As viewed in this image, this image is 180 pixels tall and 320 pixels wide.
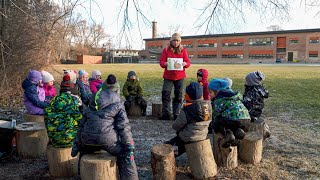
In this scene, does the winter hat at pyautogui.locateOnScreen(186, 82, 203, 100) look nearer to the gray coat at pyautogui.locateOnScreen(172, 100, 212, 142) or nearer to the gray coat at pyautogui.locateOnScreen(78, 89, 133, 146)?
the gray coat at pyautogui.locateOnScreen(172, 100, 212, 142)

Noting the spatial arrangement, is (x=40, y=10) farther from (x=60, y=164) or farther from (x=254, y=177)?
(x=254, y=177)

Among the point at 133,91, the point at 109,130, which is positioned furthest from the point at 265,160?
the point at 133,91

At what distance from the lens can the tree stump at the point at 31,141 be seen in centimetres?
494

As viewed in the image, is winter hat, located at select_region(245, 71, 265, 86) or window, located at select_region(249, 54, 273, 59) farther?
window, located at select_region(249, 54, 273, 59)

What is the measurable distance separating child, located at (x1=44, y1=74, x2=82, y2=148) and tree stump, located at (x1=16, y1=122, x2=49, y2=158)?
578 millimetres

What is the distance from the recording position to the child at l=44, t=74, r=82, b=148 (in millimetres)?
4391

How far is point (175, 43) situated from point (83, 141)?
4.29 m

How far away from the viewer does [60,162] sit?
14.1ft

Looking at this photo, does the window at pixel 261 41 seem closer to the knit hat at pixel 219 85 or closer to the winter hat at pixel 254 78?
the winter hat at pixel 254 78

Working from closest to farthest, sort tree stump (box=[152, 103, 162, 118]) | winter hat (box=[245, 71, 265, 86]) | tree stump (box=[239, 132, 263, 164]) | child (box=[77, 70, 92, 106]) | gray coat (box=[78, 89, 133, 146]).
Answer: gray coat (box=[78, 89, 133, 146]) < tree stump (box=[239, 132, 263, 164]) < winter hat (box=[245, 71, 265, 86]) < child (box=[77, 70, 92, 106]) < tree stump (box=[152, 103, 162, 118])

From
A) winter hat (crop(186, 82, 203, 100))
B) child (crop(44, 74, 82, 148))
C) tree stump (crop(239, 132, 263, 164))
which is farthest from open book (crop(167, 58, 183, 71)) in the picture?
child (crop(44, 74, 82, 148))

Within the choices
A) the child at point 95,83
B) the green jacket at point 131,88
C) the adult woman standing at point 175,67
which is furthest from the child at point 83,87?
the adult woman standing at point 175,67

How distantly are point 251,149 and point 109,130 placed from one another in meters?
2.32

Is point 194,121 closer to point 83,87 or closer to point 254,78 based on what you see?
point 254,78
